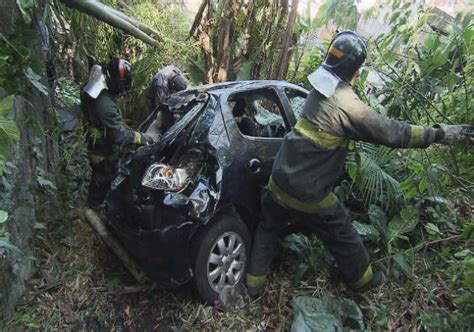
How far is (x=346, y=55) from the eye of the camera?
2.81 metres

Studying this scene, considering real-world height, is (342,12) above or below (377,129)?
above

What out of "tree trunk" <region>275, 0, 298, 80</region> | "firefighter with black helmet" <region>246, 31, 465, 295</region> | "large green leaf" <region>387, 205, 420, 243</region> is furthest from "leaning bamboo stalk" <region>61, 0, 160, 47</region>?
"tree trunk" <region>275, 0, 298, 80</region>

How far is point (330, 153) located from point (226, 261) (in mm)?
1181

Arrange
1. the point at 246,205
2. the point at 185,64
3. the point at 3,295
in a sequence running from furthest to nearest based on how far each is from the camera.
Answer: the point at 185,64 < the point at 246,205 < the point at 3,295

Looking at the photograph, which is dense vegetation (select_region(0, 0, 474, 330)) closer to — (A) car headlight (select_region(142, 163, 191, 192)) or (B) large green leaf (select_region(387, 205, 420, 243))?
(B) large green leaf (select_region(387, 205, 420, 243))

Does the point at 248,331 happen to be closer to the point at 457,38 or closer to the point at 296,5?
the point at 457,38

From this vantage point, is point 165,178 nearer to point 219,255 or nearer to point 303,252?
point 219,255

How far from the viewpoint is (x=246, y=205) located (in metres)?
3.44

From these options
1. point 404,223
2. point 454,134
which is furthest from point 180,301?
point 454,134

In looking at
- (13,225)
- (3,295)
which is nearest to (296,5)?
(13,225)

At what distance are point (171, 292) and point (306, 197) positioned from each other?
143cm

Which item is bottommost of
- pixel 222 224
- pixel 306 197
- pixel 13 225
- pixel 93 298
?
pixel 93 298

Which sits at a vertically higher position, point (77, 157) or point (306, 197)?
point (306, 197)

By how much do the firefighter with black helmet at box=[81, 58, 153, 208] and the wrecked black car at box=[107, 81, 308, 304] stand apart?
0.55 m
